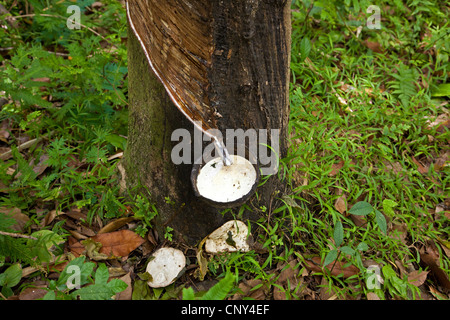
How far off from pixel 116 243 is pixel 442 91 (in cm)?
267

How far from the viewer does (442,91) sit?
9.45ft

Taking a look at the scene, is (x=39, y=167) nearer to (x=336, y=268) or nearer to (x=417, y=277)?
(x=336, y=268)

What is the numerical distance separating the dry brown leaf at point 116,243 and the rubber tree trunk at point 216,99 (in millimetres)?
A: 160

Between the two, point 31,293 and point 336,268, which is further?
point 336,268

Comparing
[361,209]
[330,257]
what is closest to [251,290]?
[330,257]

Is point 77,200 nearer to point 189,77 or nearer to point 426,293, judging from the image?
point 189,77

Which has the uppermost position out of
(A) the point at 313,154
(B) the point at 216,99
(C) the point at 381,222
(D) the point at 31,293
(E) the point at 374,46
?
(B) the point at 216,99

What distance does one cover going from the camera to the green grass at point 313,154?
1.96 meters

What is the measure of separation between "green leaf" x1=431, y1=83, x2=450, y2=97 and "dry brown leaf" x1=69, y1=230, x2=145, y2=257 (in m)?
2.50

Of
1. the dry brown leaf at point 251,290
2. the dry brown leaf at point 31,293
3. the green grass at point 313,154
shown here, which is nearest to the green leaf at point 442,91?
the green grass at point 313,154

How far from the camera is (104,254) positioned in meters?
1.97

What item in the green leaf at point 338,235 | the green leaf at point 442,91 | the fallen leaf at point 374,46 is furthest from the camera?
the fallen leaf at point 374,46

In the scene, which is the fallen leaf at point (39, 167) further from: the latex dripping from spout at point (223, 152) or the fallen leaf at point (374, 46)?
the fallen leaf at point (374, 46)

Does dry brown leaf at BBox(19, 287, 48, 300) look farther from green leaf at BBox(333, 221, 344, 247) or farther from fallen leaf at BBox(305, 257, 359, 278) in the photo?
green leaf at BBox(333, 221, 344, 247)
